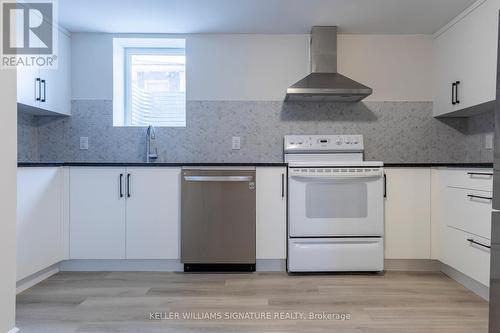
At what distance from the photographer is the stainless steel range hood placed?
2.77 meters

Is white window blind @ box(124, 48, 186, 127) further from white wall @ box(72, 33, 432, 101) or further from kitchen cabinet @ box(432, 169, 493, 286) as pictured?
kitchen cabinet @ box(432, 169, 493, 286)

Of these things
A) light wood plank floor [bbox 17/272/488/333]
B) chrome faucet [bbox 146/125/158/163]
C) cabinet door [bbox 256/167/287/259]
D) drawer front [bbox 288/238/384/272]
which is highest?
chrome faucet [bbox 146/125/158/163]

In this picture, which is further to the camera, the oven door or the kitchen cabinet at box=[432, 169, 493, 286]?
the oven door

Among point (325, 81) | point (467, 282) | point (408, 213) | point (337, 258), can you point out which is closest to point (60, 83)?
point (325, 81)

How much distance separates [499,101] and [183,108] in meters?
2.68

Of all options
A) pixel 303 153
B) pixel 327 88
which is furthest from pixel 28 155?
pixel 327 88

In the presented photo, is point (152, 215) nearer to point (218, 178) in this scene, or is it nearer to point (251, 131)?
point (218, 178)

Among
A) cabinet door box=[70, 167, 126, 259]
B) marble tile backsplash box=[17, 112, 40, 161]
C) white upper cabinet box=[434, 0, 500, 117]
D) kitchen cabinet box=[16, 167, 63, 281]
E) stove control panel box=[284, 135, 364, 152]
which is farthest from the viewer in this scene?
stove control panel box=[284, 135, 364, 152]

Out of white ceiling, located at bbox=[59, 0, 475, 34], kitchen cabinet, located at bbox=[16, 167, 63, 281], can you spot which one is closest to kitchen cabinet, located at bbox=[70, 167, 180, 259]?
kitchen cabinet, located at bbox=[16, 167, 63, 281]

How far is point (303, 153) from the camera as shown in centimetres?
305

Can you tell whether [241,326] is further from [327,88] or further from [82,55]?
[82,55]

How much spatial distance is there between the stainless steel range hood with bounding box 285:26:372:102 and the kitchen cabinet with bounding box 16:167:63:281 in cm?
193

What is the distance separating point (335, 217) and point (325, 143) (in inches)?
31.5

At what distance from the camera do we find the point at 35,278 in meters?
2.31
